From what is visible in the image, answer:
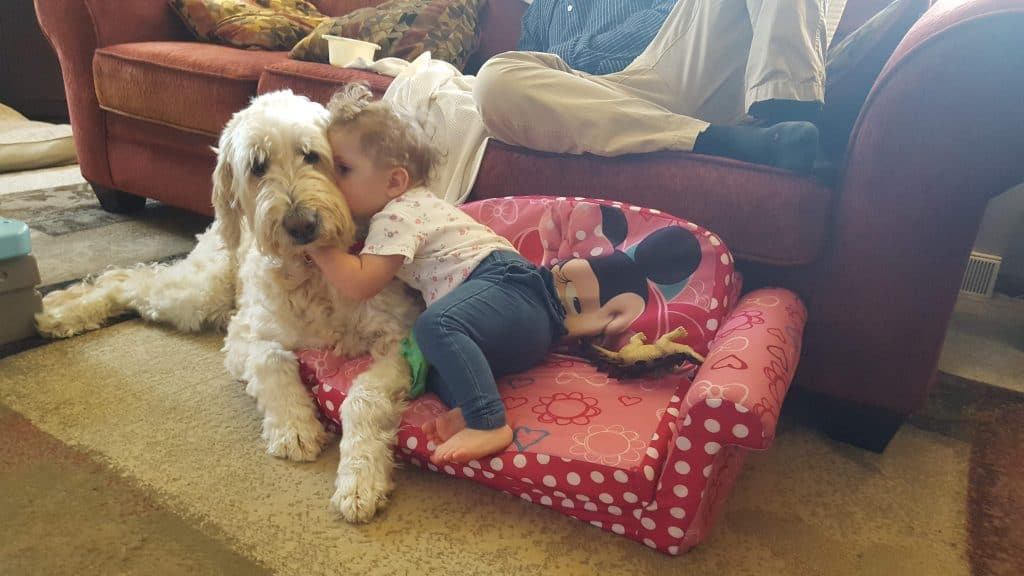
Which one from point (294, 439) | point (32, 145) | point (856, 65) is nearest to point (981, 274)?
point (856, 65)

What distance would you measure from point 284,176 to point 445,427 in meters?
0.54

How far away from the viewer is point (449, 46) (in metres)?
2.48

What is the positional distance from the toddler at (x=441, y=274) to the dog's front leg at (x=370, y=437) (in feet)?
0.25

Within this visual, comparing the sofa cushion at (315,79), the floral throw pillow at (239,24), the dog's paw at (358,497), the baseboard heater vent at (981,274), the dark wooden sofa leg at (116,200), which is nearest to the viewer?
the dog's paw at (358,497)

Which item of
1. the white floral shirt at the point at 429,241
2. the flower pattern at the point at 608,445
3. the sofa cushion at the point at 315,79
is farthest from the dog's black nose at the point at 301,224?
the sofa cushion at the point at 315,79

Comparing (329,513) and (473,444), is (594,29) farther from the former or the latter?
(329,513)

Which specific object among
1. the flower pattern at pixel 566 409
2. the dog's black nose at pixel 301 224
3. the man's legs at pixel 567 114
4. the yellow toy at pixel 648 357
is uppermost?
the man's legs at pixel 567 114

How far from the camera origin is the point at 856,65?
5.43ft

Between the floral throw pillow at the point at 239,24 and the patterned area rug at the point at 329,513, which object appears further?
the floral throw pillow at the point at 239,24

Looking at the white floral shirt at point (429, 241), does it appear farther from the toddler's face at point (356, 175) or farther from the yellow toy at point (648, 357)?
the yellow toy at point (648, 357)

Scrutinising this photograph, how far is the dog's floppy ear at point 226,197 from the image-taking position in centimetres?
134

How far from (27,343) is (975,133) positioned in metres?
2.09

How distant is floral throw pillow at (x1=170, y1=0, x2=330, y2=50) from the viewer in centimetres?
261

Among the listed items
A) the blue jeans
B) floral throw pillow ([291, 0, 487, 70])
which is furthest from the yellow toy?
floral throw pillow ([291, 0, 487, 70])
